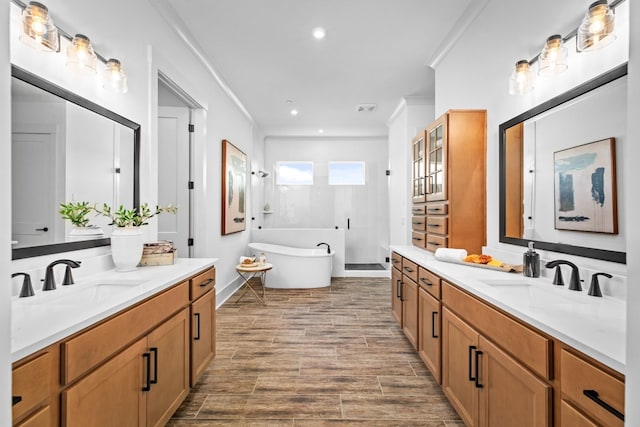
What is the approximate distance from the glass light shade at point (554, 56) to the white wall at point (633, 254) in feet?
3.86

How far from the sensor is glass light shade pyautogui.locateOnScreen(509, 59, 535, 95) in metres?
1.99

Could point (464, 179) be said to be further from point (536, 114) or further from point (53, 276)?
point (53, 276)

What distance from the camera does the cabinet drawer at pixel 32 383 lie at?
0.87m

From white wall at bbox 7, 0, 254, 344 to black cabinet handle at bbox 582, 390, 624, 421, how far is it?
5.09 feet

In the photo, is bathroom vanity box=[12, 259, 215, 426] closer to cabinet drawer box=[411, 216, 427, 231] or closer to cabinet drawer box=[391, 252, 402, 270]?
cabinet drawer box=[391, 252, 402, 270]

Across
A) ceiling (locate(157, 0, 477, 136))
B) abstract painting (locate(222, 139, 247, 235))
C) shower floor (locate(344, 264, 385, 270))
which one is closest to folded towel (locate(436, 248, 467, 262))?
ceiling (locate(157, 0, 477, 136))

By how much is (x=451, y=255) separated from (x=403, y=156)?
9.91 feet

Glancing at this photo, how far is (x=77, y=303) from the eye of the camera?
1.32 meters

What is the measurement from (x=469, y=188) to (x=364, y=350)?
163cm

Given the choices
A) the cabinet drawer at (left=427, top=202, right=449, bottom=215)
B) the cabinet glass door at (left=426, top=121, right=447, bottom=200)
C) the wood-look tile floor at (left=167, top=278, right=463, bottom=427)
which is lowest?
the wood-look tile floor at (left=167, top=278, right=463, bottom=427)

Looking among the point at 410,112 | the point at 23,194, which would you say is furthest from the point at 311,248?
the point at 23,194

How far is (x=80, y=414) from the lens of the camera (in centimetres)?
109

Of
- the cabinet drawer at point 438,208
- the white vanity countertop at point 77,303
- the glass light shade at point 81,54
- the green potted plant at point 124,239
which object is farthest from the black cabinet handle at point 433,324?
the glass light shade at point 81,54

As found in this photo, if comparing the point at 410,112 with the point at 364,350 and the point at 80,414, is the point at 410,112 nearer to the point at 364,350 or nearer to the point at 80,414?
the point at 364,350
